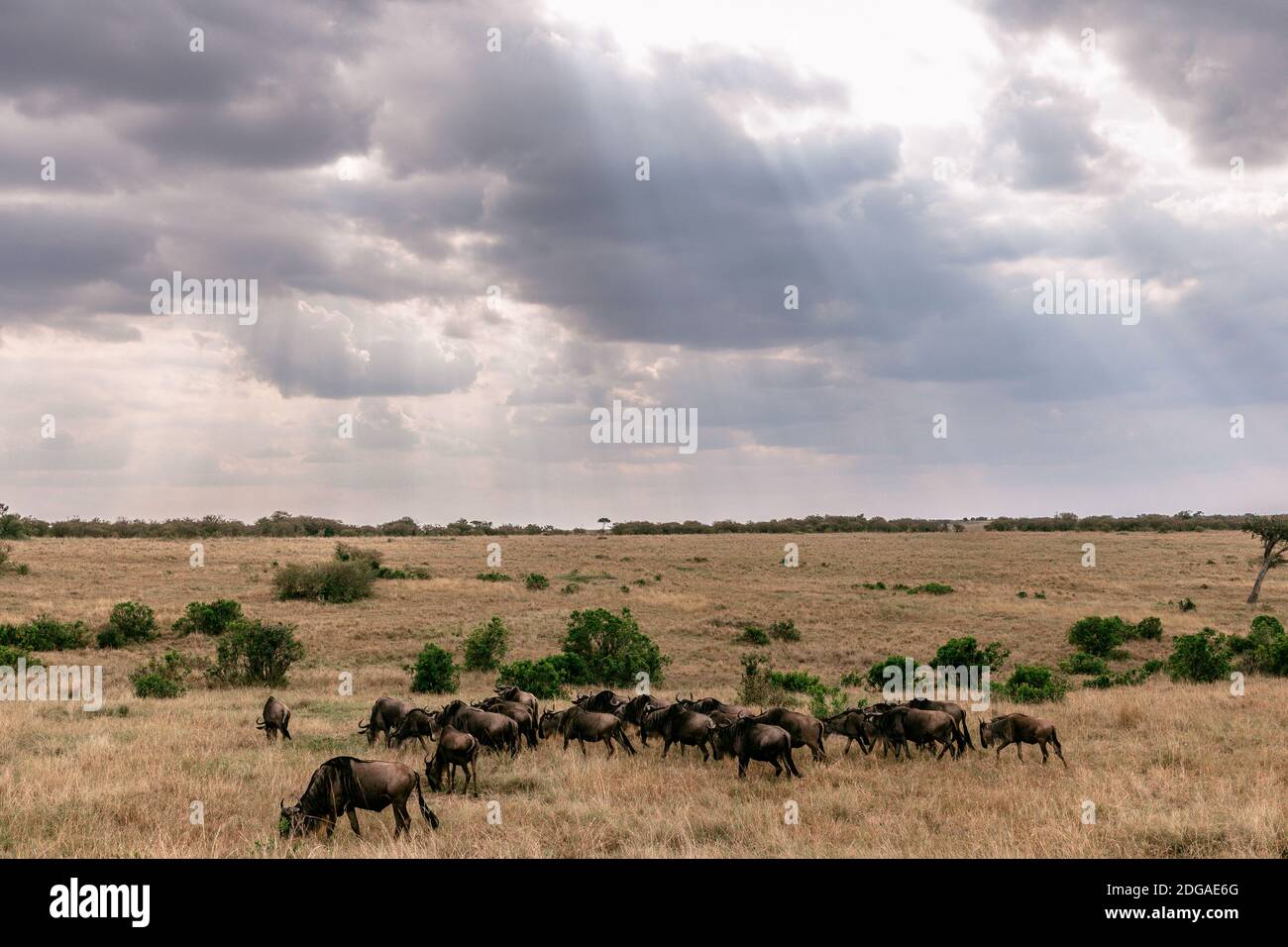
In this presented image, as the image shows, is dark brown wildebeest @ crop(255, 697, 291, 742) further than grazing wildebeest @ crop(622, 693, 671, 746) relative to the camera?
No

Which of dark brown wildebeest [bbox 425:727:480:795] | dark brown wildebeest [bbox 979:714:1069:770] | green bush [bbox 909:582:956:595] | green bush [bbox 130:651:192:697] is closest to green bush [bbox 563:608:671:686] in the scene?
green bush [bbox 130:651:192:697]

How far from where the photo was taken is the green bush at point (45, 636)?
3241cm

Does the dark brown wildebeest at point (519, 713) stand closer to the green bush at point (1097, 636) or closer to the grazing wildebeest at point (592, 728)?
the grazing wildebeest at point (592, 728)

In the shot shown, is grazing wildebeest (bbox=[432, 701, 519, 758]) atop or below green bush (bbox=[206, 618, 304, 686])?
atop

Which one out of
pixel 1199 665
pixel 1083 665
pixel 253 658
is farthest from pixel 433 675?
pixel 1083 665

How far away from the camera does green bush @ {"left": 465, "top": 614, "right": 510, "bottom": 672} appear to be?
28703 mm

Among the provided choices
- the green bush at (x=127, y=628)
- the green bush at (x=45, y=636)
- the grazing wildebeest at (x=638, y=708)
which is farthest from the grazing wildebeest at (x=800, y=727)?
the green bush at (x=127, y=628)

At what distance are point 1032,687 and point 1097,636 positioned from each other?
1739 centimetres

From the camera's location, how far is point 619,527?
178 m

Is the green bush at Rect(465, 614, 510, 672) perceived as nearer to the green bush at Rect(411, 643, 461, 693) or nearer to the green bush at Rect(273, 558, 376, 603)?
the green bush at Rect(411, 643, 461, 693)

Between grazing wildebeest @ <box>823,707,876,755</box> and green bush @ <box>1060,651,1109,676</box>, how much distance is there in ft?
63.2

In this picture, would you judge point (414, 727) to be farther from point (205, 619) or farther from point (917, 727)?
point (205, 619)

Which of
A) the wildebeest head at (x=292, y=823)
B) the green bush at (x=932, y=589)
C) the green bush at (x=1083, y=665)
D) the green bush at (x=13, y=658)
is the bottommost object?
the green bush at (x=1083, y=665)
